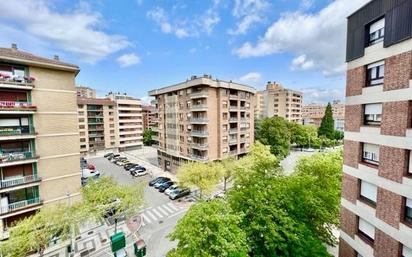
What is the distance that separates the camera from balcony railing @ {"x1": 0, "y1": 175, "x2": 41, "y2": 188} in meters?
17.5

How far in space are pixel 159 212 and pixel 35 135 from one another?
14.9 metres

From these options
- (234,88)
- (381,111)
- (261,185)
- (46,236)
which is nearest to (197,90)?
(234,88)

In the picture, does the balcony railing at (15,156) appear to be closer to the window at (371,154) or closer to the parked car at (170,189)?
the parked car at (170,189)

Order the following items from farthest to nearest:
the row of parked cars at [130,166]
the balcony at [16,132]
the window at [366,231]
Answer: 1. the row of parked cars at [130,166]
2. the balcony at [16,132]
3. the window at [366,231]

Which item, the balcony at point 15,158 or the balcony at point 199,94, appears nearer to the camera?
the balcony at point 15,158

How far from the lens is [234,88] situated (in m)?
36.2

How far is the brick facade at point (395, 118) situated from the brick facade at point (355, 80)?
5.03ft

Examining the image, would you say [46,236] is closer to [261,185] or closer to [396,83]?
[261,185]

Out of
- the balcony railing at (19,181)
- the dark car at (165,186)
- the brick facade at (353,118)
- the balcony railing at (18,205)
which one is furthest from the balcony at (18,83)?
the brick facade at (353,118)

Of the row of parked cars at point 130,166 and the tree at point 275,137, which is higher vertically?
the tree at point 275,137

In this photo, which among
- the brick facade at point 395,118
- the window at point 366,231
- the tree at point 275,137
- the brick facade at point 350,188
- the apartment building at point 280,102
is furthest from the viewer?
the apartment building at point 280,102

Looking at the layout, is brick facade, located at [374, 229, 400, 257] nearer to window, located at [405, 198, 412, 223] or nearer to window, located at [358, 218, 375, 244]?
window, located at [358, 218, 375, 244]

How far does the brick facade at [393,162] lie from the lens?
7.41 m

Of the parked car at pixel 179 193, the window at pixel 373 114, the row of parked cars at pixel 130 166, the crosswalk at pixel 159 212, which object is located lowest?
the crosswalk at pixel 159 212
